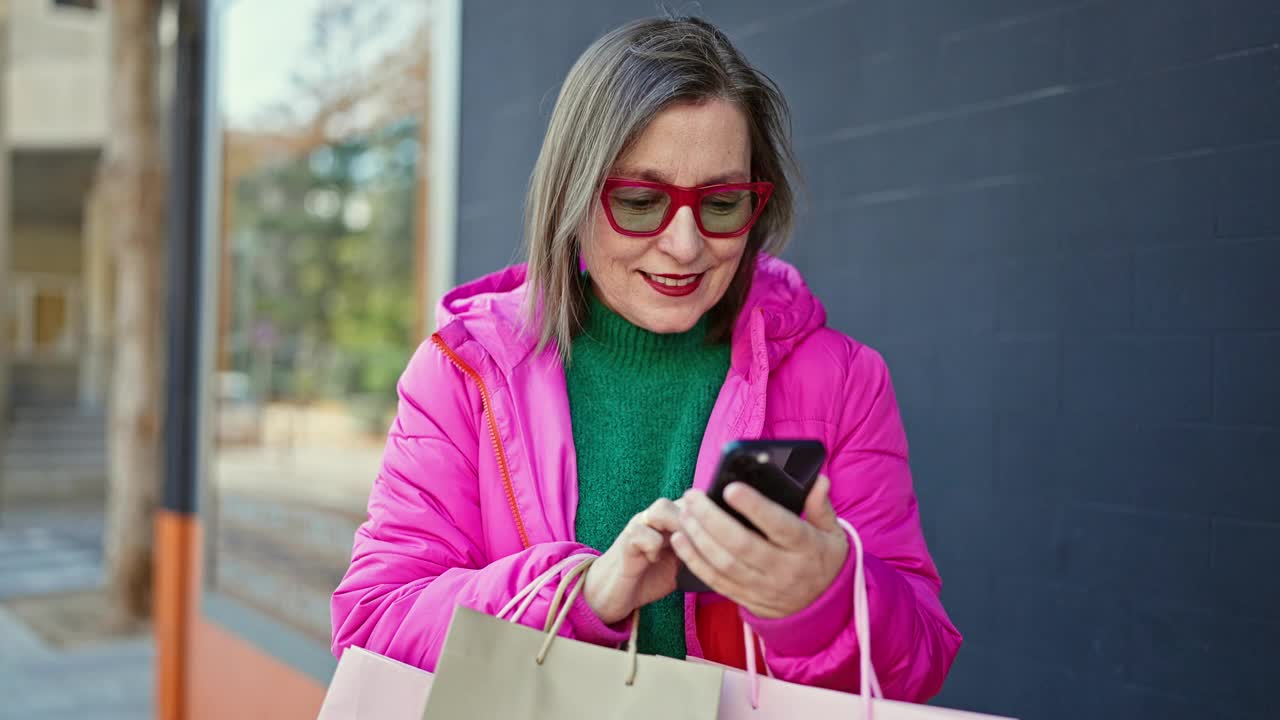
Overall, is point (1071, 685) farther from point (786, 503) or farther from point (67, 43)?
point (67, 43)

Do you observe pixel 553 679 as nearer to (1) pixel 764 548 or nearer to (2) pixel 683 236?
(1) pixel 764 548

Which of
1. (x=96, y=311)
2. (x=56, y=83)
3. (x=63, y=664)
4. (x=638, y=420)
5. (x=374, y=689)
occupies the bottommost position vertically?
(x=63, y=664)

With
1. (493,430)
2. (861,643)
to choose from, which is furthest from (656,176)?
(861,643)

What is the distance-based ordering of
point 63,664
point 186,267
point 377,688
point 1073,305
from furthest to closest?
point 63,664
point 186,267
point 1073,305
point 377,688

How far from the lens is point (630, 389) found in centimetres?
166

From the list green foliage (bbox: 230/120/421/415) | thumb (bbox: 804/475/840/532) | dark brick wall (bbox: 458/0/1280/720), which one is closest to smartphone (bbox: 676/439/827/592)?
thumb (bbox: 804/475/840/532)

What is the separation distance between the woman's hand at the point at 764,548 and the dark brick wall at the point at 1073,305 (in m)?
1.11

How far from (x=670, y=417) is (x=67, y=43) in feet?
60.3

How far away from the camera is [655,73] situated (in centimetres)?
151

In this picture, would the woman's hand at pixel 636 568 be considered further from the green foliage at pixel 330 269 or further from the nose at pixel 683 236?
the green foliage at pixel 330 269

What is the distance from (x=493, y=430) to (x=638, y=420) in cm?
21

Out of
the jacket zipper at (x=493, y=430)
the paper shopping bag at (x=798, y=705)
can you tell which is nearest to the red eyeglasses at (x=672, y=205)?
the jacket zipper at (x=493, y=430)

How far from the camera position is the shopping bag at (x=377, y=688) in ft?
4.49

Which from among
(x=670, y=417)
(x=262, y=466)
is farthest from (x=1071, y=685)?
(x=262, y=466)
